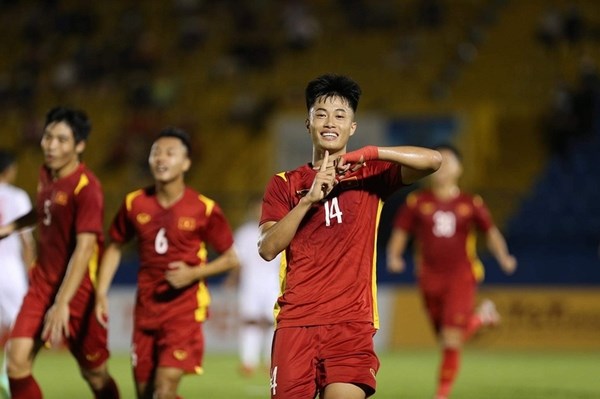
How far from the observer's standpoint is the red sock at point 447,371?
Answer: 12.2 metres

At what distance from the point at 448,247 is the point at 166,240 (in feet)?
15.7

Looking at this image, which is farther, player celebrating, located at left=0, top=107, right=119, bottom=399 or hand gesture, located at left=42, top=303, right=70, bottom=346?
player celebrating, located at left=0, top=107, right=119, bottom=399

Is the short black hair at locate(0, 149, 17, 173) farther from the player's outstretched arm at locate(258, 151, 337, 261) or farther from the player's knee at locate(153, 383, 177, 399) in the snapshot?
the player's outstretched arm at locate(258, 151, 337, 261)

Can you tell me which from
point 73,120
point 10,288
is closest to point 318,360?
point 73,120

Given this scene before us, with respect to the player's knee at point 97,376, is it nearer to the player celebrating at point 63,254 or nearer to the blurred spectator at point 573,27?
the player celebrating at point 63,254

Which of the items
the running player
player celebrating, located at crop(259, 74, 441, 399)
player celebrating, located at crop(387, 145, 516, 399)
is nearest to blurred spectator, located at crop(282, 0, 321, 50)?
the running player

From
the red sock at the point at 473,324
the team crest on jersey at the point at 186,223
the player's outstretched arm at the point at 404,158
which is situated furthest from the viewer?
the red sock at the point at 473,324

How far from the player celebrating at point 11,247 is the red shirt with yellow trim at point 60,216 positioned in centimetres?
390

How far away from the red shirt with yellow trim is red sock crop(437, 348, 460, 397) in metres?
4.56

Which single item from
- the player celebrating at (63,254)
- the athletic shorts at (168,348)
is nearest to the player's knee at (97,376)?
the player celebrating at (63,254)

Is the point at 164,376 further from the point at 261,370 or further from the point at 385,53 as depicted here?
the point at 385,53

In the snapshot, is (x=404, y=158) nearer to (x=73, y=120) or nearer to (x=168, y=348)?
(x=168, y=348)

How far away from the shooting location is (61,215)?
8.91m

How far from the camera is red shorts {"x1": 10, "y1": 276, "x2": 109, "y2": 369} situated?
29.2ft
